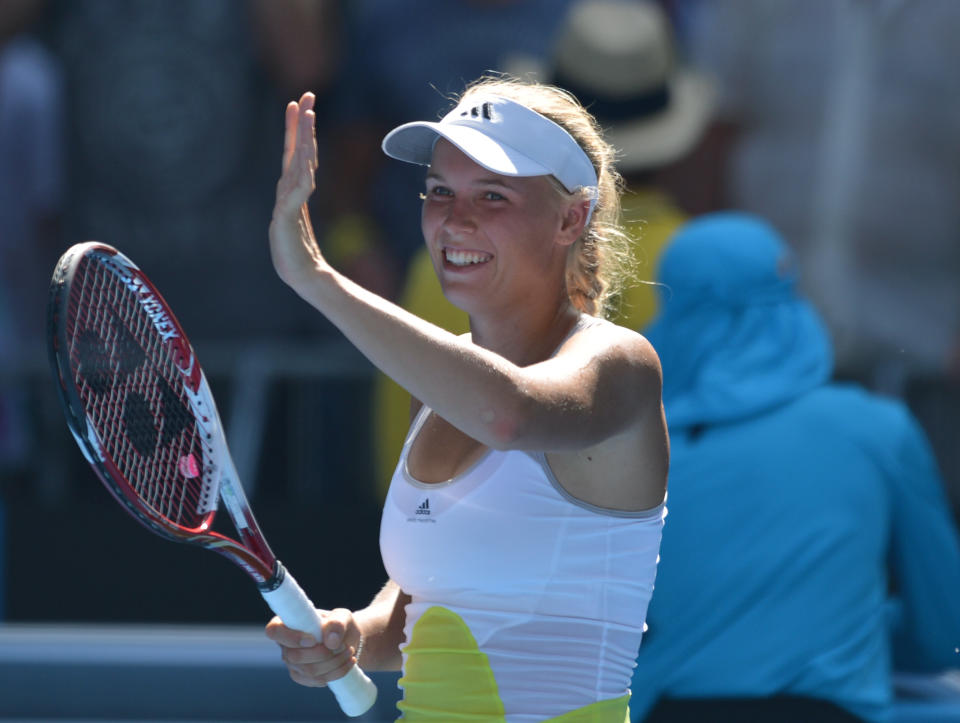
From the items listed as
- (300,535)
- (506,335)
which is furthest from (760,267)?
(300,535)

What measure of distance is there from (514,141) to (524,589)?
583 millimetres

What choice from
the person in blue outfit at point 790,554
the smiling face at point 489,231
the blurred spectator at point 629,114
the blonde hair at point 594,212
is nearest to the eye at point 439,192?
the smiling face at point 489,231

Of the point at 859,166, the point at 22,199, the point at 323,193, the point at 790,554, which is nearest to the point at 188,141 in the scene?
the point at 323,193

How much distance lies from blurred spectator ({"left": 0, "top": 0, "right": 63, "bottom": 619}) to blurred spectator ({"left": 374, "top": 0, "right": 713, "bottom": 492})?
5.25 ft

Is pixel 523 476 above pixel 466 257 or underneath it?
underneath

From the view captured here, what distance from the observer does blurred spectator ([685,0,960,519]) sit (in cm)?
509

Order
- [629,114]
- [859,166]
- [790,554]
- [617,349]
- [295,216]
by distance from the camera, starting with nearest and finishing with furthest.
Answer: [295,216] → [617,349] → [790,554] → [629,114] → [859,166]

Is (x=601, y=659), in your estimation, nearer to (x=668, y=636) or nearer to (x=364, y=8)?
(x=668, y=636)

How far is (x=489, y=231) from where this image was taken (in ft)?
6.52

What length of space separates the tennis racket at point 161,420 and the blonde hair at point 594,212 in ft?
1.79

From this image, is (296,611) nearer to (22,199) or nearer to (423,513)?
(423,513)

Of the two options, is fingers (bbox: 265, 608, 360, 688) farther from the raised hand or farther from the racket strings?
the raised hand

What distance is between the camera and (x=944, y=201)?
5.14 metres

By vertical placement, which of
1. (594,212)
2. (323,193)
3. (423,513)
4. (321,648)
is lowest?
(321,648)
